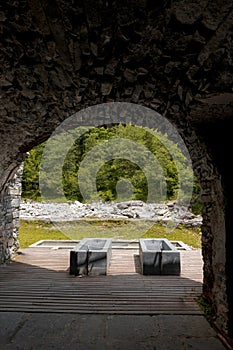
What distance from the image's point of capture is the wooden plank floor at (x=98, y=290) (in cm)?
309

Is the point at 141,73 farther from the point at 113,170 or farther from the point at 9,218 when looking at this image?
the point at 113,170

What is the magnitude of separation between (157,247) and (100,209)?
6396 millimetres

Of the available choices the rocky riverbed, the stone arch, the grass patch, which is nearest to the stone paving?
the stone arch

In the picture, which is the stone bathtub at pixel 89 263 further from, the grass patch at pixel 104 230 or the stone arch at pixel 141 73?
the grass patch at pixel 104 230

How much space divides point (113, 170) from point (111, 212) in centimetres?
284

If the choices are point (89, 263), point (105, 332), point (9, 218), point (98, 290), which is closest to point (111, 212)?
point (9, 218)

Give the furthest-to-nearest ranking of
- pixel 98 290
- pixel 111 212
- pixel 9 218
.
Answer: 1. pixel 111 212
2. pixel 9 218
3. pixel 98 290

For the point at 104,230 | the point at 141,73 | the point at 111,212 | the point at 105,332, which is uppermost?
the point at 141,73

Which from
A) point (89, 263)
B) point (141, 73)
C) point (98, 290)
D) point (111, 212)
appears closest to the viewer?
point (141, 73)

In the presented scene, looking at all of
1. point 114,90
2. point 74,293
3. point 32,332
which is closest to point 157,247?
point 74,293

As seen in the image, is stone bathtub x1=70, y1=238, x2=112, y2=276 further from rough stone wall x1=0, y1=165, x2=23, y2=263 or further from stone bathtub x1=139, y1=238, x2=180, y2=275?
rough stone wall x1=0, y1=165, x2=23, y2=263

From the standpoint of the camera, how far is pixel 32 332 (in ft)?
8.44

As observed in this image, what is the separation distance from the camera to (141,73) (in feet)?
7.07

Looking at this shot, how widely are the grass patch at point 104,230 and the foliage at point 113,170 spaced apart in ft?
7.64
